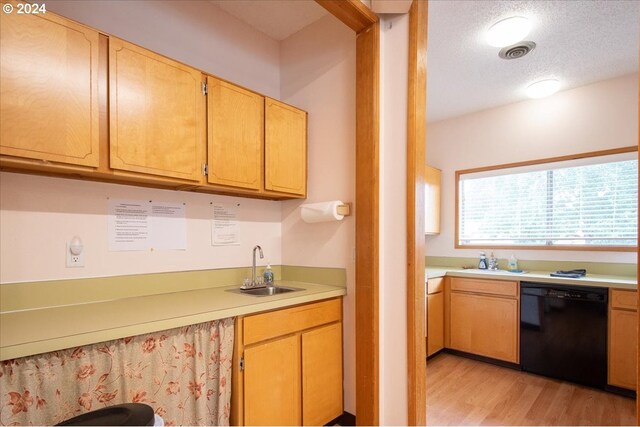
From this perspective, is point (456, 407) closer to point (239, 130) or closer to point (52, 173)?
point (239, 130)

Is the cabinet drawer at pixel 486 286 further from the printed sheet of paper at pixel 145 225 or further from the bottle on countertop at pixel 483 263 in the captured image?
the printed sheet of paper at pixel 145 225

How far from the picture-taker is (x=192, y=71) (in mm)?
1766

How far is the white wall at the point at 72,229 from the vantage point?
4.84ft

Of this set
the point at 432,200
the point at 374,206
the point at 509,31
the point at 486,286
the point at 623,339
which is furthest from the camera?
the point at 432,200

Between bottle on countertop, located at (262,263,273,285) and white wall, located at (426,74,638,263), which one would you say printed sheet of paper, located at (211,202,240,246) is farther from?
white wall, located at (426,74,638,263)

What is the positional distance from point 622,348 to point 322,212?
264 centimetres

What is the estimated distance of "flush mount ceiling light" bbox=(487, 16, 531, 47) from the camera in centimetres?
218

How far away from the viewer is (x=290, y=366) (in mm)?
1789

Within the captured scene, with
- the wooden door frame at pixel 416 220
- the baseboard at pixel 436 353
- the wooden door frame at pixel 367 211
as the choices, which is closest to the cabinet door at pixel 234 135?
the wooden door frame at pixel 367 211

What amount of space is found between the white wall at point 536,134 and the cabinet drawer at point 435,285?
2.30ft

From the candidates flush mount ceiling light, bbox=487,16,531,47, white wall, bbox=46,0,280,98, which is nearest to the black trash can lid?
white wall, bbox=46,0,280,98

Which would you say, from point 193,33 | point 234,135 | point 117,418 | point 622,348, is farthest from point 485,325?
point 193,33

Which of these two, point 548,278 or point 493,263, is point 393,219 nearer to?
point 548,278

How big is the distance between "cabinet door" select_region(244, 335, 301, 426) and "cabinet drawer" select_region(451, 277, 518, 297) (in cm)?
225
